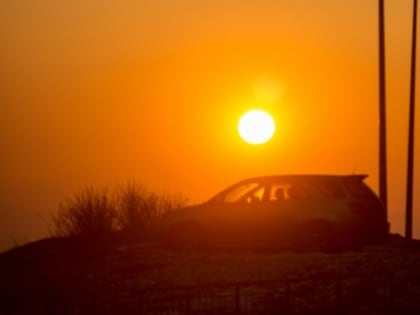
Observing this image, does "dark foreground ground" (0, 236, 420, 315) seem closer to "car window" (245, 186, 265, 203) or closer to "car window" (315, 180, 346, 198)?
"car window" (245, 186, 265, 203)

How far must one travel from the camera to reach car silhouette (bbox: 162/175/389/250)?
23359mm

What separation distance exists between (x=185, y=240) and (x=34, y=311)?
8310 millimetres

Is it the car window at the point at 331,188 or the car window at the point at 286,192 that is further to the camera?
the car window at the point at 286,192

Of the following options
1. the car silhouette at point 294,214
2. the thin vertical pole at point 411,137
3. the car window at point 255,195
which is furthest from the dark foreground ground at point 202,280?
the thin vertical pole at point 411,137

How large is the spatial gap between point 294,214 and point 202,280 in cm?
395

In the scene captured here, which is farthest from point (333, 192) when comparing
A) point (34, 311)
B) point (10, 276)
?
point (34, 311)

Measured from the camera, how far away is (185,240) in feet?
Result: 80.6

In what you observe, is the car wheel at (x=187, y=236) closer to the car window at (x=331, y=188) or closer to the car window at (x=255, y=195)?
the car window at (x=255, y=195)

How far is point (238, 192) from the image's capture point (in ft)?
79.3

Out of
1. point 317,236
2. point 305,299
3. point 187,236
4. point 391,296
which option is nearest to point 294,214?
point 317,236

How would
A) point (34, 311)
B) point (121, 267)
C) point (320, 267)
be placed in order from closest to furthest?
point (34, 311) < point (320, 267) < point (121, 267)

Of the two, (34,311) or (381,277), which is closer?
(34,311)

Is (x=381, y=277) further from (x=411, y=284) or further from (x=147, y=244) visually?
(x=147, y=244)

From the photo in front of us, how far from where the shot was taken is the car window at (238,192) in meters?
24.0
